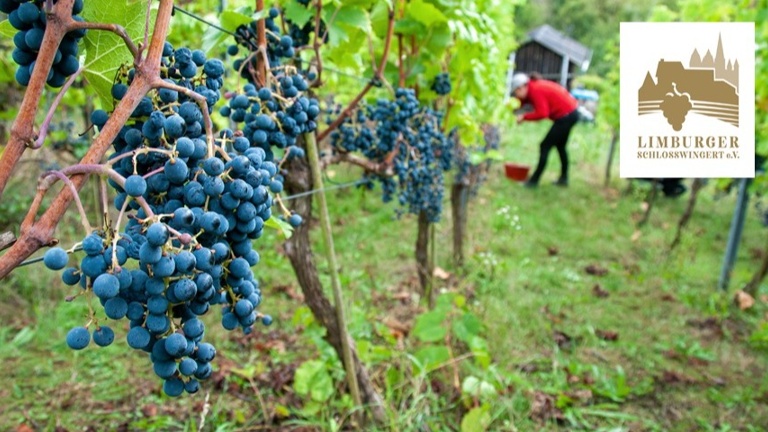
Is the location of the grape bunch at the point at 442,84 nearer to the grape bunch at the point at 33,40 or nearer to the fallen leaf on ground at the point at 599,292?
the grape bunch at the point at 33,40

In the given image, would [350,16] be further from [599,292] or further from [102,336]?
[599,292]

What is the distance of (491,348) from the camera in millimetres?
3363

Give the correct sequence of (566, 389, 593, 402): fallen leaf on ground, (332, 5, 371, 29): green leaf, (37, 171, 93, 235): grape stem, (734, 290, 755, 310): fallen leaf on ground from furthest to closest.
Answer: (734, 290, 755, 310): fallen leaf on ground, (566, 389, 593, 402): fallen leaf on ground, (332, 5, 371, 29): green leaf, (37, 171, 93, 235): grape stem

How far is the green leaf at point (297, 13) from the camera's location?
1772 millimetres

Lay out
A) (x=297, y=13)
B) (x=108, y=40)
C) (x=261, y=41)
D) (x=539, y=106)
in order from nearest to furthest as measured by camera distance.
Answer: (x=108, y=40), (x=261, y=41), (x=297, y=13), (x=539, y=106)

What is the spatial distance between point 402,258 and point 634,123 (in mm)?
3199

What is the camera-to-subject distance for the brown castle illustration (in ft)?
6.97

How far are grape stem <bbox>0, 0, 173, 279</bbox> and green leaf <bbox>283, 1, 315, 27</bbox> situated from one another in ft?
3.46

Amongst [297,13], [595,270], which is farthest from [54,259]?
[595,270]

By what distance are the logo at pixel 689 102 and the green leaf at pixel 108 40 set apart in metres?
1.76

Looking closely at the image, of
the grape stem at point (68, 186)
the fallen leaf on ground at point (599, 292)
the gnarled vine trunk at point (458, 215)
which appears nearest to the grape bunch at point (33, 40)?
the grape stem at point (68, 186)

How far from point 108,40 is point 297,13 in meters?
1.00

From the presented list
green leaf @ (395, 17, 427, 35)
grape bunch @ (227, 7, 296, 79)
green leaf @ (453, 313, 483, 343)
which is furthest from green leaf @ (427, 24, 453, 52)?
green leaf @ (453, 313, 483, 343)

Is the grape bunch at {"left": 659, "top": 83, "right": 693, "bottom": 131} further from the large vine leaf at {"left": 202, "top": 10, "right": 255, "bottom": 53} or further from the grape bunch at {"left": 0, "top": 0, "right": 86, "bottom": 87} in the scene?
the grape bunch at {"left": 0, "top": 0, "right": 86, "bottom": 87}
